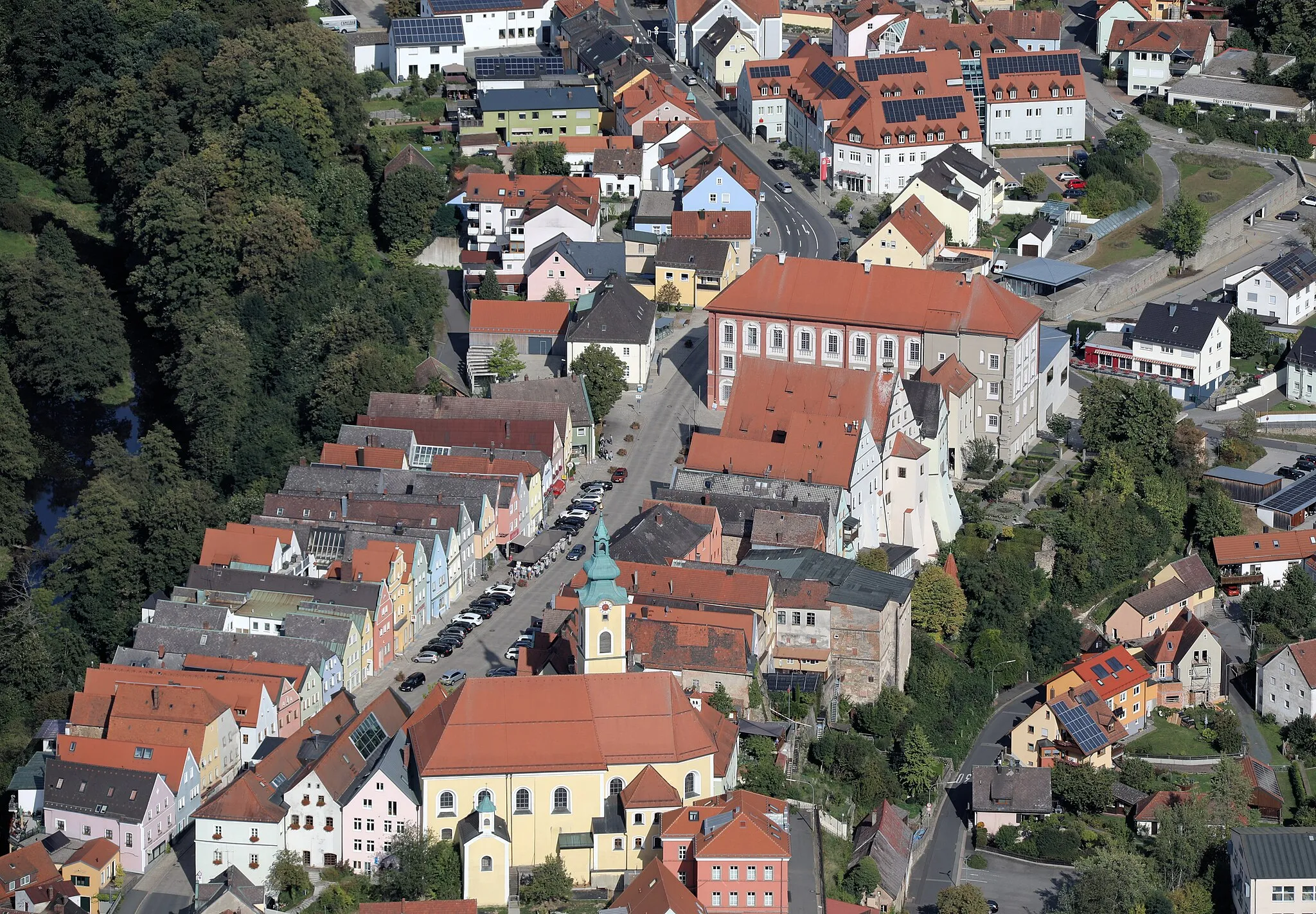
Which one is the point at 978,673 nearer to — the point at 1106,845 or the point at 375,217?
the point at 1106,845

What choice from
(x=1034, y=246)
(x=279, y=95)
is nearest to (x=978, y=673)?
(x=1034, y=246)

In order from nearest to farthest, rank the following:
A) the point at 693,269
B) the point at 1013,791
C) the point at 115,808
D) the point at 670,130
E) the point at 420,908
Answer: the point at 420,908
the point at 115,808
the point at 1013,791
the point at 693,269
the point at 670,130

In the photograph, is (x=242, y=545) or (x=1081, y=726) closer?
(x=1081, y=726)

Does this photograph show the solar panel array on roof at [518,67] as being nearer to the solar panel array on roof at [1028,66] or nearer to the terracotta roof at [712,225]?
the terracotta roof at [712,225]

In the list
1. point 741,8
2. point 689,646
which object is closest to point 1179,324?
point 689,646

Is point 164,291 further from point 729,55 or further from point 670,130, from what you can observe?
point 729,55

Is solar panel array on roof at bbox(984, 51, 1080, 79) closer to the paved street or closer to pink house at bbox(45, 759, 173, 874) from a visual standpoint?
the paved street
